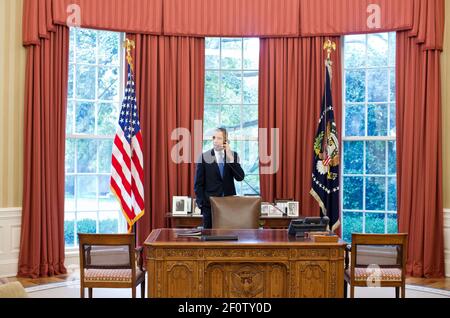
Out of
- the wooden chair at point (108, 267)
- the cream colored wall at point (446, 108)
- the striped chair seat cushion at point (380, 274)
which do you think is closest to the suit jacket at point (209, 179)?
the wooden chair at point (108, 267)

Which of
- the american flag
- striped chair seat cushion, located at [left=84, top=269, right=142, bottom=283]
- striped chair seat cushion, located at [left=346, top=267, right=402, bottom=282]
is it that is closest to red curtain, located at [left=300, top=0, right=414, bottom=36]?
the american flag

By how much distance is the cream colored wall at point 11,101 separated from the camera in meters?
6.64

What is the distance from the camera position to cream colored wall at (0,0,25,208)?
664 cm

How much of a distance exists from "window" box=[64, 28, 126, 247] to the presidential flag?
242cm

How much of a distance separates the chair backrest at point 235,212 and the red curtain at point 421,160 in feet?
7.51

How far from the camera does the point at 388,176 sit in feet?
24.2

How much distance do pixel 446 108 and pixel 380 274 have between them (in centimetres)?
292

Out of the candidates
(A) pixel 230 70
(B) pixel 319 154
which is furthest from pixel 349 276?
(A) pixel 230 70

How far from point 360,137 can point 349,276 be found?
2.95 metres

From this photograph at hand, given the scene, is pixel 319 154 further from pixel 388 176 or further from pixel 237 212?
pixel 237 212

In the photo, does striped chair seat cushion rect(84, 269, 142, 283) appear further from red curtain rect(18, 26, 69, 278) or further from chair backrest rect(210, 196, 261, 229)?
red curtain rect(18, 26, 69, 278)

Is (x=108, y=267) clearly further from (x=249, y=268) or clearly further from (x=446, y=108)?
(x=446, y=108)

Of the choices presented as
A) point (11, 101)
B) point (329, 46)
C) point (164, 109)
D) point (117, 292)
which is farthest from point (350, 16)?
point (117, 292)

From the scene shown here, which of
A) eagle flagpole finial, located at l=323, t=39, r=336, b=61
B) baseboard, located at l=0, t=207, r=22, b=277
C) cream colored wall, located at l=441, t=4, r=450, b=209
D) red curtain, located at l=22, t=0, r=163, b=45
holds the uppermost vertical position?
red curtain, located at l=22, t=0, r=163, b=45
